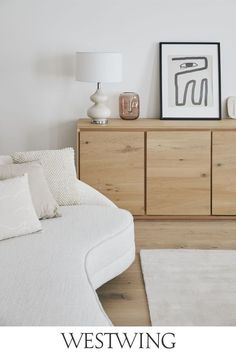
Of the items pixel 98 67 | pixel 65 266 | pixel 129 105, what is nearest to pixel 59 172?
pixel 65 266

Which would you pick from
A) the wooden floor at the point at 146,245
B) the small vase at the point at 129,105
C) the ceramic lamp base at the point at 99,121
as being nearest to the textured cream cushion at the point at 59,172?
the wooden floor at the point at 146,245

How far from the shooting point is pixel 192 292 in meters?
3.88

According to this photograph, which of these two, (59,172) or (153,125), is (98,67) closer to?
(153,125)

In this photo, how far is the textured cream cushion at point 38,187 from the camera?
12.9ft

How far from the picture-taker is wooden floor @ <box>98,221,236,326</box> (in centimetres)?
364

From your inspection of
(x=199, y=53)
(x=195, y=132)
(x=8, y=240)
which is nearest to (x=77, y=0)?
(x=199, y=53)

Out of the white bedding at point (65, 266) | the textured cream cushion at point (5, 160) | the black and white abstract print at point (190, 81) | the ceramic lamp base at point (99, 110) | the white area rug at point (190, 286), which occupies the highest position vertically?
the black and white abstract print at point (190, 81)

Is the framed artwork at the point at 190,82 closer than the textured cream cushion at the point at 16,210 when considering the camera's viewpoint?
No

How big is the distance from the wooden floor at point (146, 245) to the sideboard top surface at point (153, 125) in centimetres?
70

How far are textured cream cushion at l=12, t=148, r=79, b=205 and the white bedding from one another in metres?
0.08

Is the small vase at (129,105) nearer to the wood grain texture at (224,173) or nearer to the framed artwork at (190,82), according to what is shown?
the framed artwork at (190,82)

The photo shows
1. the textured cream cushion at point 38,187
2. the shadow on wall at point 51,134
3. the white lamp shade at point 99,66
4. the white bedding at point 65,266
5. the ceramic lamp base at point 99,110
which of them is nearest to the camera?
the white bedding at point 65,266
